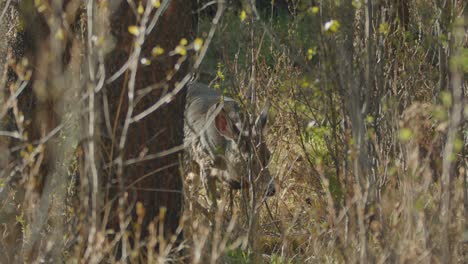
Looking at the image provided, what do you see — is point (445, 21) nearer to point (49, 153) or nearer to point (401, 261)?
point (401, 261)

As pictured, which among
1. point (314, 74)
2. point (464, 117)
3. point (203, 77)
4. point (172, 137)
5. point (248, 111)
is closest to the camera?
point (464, 117)

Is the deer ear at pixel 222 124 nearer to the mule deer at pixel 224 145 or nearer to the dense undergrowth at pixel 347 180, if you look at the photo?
the mule deer at pixel 224 145

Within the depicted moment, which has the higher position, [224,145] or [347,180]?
[224,145]

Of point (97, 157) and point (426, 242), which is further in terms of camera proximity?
point (97, 157)

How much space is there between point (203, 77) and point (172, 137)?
725 cm

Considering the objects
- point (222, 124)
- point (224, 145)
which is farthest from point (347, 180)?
point (224, 145)

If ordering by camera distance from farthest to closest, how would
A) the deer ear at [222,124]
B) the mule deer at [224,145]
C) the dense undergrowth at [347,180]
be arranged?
the deer ear at [222,124] → the mule deer at [224,145] → the dense undergrowth at [347,180]

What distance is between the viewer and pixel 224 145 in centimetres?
859

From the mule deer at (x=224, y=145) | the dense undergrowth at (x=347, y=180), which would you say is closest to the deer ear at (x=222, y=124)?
the mule deer at (x=224, y=145)

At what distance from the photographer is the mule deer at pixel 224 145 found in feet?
23.3

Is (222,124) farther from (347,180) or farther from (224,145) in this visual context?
(347,180)

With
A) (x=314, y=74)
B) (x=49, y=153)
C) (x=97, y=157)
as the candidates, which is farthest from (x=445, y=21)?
(x=49, y=153)

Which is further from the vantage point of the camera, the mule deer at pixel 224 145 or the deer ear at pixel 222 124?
the deer ear at pixel 222 124

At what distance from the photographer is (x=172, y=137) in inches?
242
